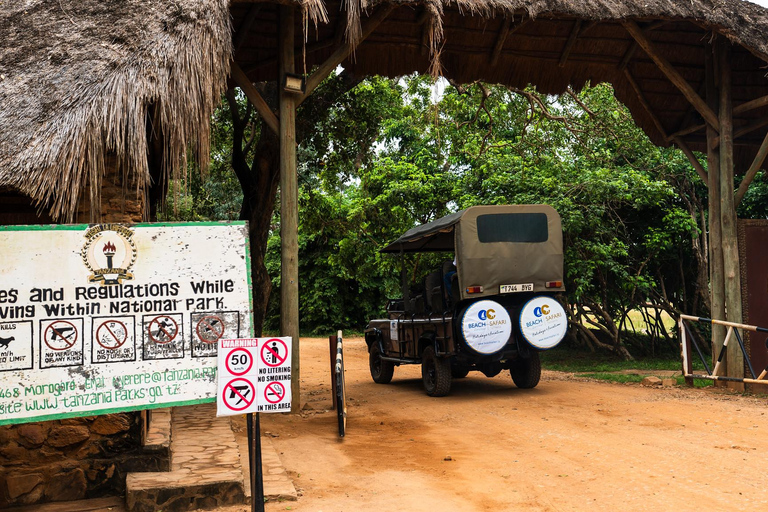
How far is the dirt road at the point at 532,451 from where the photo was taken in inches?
202

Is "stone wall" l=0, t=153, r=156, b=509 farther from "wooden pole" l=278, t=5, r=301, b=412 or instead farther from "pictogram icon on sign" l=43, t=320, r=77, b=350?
"wooden pole" l=278, t=5, r=301, b=412

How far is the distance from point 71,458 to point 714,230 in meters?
9.56

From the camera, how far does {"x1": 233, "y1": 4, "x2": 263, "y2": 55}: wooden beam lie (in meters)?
9.11

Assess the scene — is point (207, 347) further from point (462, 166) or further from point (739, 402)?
point (462, 166)

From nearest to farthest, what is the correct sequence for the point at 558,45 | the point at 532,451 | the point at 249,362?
the point at 249,362
the point at 532,451
the point at 558,45

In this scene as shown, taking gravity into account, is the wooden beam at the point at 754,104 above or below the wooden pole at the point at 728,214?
above

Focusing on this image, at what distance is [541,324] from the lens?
32.1ft

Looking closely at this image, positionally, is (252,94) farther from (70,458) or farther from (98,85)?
(70,458)

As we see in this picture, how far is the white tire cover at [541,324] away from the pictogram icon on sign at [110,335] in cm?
655

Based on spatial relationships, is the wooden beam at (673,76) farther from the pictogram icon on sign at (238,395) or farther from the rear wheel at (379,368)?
the pictogram icon on sign at (238,395)

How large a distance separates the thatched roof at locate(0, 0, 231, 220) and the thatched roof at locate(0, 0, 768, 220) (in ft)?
0.04

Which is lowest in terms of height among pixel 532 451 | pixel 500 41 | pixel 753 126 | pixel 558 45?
pixel 532 451

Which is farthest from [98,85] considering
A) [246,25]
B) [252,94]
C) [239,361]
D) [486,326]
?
[486,326]

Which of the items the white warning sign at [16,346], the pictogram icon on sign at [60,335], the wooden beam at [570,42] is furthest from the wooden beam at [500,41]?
the white warning sign at [16,346]
